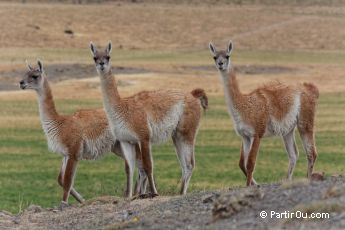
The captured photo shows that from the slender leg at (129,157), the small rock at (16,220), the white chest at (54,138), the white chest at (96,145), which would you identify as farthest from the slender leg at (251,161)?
the small rock at (16,220)

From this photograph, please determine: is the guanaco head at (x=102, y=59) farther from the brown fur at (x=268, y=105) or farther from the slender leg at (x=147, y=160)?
the brown fur at (x=268, y=105)

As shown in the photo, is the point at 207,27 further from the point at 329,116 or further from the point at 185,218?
the point at 185,218

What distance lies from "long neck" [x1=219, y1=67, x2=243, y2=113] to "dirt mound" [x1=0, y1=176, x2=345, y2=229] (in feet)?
6.85

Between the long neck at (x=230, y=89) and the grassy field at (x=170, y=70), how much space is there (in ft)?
5.74

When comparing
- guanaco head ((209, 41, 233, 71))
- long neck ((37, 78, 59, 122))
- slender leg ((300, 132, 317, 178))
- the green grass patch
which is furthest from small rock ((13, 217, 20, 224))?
slender leg ((300, 132, 317, 178))

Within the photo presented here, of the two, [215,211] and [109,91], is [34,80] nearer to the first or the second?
[109,91]

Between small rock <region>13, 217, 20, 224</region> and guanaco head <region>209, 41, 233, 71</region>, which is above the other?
guanaco head <region>209, 41, 233, 71</region>

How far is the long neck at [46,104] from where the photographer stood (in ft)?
47.3

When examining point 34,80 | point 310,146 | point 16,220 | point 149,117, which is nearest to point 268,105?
Answer: point 310,146

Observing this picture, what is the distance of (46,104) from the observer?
14.5 metres

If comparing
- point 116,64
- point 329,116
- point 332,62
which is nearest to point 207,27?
point 332,62

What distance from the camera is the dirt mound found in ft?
27.9

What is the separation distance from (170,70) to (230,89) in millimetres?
33525

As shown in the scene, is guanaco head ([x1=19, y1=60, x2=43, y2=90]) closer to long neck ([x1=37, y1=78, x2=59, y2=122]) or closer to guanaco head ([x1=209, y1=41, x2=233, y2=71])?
long neck ([x1=37, y1=78, x2=59, y2=122])
